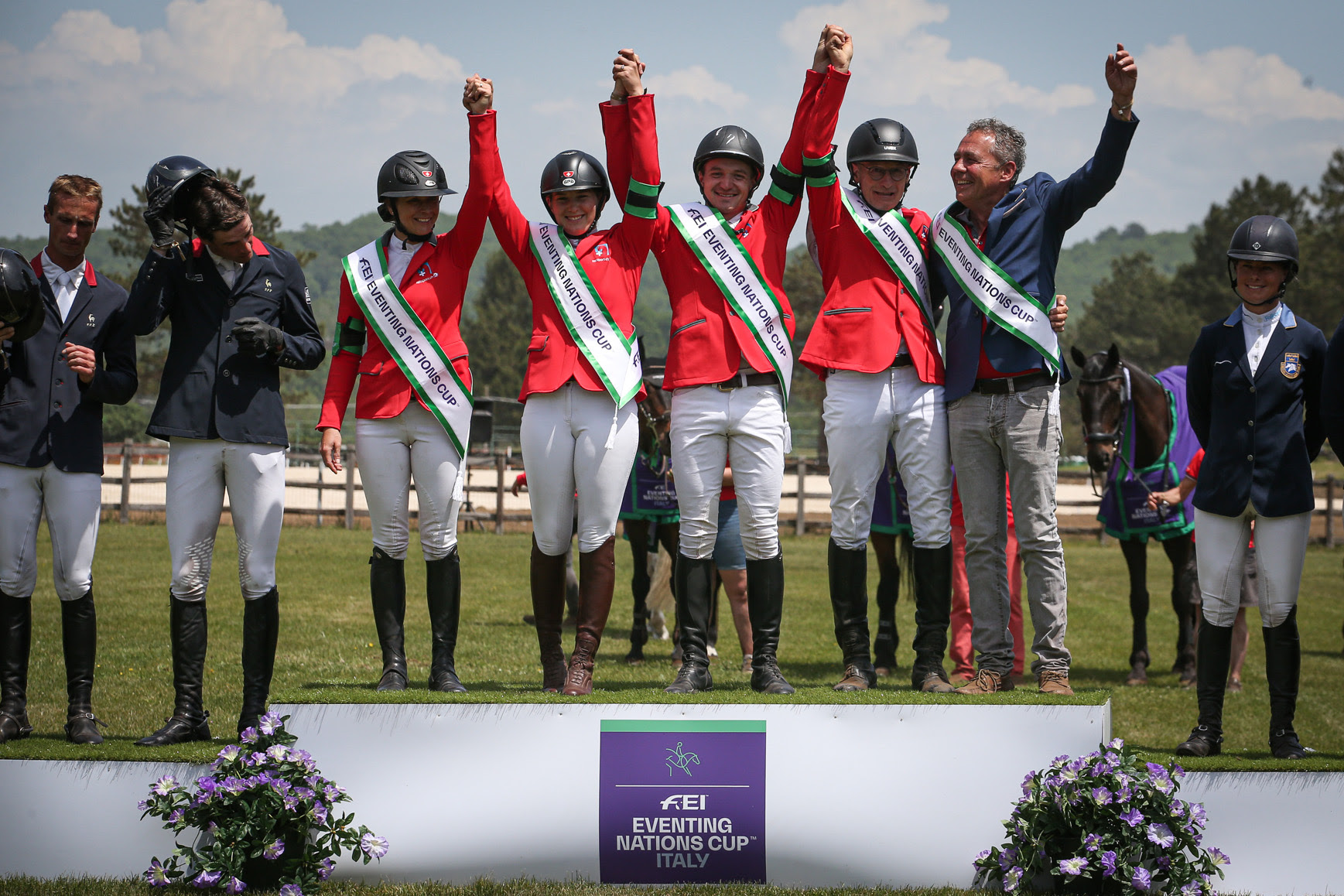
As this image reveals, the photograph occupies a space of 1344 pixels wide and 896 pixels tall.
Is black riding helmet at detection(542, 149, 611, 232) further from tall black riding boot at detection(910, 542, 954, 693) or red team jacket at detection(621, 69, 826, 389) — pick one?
tall black riding boot at detection(910, 542, 954, 693)

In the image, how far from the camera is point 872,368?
538 centimetres

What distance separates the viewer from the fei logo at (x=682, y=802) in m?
4.61

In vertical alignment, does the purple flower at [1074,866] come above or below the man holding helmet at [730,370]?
below

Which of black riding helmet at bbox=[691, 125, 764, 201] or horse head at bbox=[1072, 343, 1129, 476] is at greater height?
black riding helmet at bbox=[691, 125, 764, 201]

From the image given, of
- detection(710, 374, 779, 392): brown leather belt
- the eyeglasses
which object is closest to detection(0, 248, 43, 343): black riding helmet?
detection(710, 374, 779, 392): brown leather belt

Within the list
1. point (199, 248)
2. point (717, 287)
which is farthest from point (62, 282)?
point (717, 287)

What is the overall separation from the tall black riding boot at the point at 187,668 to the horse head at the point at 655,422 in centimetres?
471

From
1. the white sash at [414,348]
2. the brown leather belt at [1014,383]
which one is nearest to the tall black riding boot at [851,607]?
the brown leather belt at [1014,383]

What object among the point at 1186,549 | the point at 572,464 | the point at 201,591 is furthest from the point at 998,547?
the point at 1186,549

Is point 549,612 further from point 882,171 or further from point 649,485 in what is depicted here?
point 649,485

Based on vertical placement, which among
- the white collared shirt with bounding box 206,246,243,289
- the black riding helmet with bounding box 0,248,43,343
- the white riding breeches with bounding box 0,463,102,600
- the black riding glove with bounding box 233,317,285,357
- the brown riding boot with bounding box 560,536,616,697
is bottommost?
the brown riding boot with bounding box 560,536,616,697

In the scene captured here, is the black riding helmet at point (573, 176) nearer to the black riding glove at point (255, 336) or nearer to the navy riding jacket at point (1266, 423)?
the black riding glove at point (255, 336)

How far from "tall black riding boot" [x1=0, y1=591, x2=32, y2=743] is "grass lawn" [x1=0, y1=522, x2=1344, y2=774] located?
7.3 inches

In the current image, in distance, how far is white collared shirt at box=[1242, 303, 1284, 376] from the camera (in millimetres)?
5320
